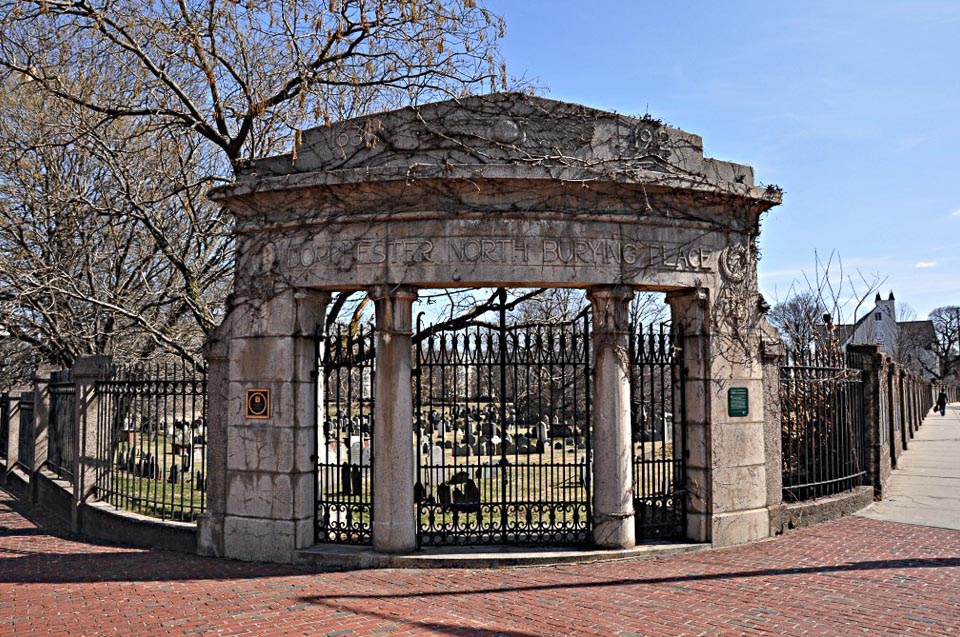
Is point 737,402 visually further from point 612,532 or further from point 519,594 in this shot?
point 519,594

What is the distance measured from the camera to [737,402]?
9.05 m

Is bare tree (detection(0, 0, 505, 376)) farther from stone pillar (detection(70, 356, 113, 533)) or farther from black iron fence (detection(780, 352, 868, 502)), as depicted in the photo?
black iron fence (detection(780, 352, 868, 502))

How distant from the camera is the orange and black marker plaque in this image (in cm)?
854

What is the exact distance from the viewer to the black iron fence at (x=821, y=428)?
10.9 metres

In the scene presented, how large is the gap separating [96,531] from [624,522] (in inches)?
275

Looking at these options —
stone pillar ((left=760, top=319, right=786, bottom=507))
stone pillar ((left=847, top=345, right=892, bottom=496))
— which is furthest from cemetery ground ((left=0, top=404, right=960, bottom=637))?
stone pillar ((left=847, top=345, right=892, bottom=496))

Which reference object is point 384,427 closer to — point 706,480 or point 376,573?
point 376,573

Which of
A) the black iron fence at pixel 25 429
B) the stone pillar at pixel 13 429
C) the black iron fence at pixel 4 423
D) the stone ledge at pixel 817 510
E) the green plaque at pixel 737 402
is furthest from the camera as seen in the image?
the black iron fence at pixel 4 423

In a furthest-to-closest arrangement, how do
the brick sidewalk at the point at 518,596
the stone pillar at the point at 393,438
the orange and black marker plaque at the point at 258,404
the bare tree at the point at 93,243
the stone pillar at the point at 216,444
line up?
the bare tree at the point at 93,243 < the stone pillar at the point at 216,444 < the orange and black marker plaque at the point at 258,404 < the stone pillar at the point at 393,438 < the brick sidewalk at the point at 518,596

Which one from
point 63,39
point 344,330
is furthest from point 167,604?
point 63,39

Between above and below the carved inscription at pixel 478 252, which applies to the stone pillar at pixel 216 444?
below

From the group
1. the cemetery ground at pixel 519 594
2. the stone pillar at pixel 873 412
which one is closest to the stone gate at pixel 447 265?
the cemetery ground at pixel 519 594

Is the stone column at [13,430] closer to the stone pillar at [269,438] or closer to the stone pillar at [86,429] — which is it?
the stone pillar at [86,429]

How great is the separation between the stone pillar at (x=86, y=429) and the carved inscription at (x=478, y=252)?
4249mm
